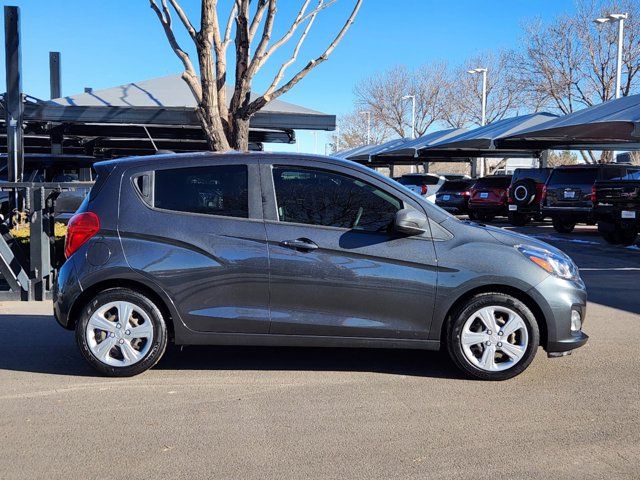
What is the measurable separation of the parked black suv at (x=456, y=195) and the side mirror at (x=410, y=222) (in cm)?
2009

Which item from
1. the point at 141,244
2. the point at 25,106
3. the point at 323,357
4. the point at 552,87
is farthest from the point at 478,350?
the point at 552,87

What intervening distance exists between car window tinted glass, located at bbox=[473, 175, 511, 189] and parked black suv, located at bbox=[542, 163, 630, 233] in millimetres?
4663

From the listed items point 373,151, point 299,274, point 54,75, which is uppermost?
point 54,75

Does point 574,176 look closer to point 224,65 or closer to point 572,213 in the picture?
point 572,213

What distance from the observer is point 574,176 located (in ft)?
57.3

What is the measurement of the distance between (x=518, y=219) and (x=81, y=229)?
57.8ft

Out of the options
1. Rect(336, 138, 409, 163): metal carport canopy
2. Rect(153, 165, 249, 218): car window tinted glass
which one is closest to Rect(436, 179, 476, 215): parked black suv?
Rect(336, 138, 409, 163): metal carport canopy

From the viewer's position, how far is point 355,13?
1270cm

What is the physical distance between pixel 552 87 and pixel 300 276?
3218cm

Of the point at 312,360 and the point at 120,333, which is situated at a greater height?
the point at 120,333

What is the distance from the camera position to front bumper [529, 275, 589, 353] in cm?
506

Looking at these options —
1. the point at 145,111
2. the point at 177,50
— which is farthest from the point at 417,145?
the point at 177,50

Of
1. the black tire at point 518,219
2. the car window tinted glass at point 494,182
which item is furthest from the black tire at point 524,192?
the car window tinted glass at point 494,182

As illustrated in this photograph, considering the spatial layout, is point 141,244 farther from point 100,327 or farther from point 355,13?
point 355,13
